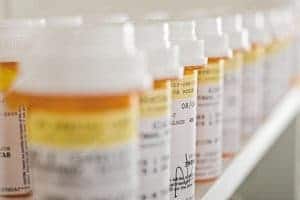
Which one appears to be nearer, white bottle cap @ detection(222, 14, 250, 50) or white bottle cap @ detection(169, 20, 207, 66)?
white bottle cap @ detection(169, 20, 207, 66)

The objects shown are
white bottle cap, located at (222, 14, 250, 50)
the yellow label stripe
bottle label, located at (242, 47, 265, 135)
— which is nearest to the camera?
the yellow label stripe

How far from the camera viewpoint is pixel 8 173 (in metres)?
0.59

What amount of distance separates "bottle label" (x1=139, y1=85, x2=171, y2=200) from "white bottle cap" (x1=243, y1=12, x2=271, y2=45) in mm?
526

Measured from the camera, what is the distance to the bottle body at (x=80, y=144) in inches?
15.7

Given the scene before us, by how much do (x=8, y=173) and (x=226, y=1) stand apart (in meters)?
1.11

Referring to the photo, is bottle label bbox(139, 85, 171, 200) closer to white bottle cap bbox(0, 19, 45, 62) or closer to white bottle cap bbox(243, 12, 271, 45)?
white bottle cap bbox(0, 19, 45, 62)

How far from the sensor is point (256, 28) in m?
1.03

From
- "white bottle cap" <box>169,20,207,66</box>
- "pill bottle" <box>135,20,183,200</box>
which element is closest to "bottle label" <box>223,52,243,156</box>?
"white bottle cap" <box>169,20,207,66</box>

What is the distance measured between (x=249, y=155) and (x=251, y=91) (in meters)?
0.18

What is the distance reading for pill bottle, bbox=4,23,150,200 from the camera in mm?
399

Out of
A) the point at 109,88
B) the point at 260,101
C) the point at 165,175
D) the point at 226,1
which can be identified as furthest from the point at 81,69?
the point at 226,1

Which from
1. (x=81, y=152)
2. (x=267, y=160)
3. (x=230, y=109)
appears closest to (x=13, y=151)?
(x=81, y=152)

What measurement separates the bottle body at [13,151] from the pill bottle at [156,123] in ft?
0.49

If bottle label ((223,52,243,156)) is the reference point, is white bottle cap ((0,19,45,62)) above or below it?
above
